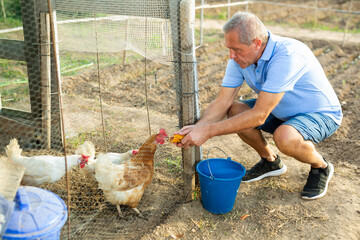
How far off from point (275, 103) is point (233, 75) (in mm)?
543

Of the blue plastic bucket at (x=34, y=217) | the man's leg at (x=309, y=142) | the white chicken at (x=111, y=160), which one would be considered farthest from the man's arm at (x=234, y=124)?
the blue plastic bucket at (x=34, y=217)

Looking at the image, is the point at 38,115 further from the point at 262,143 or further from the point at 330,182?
the point at 330,182

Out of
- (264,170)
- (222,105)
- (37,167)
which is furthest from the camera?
(264,170)

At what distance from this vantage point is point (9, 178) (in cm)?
179

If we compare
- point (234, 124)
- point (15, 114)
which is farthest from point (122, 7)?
point (15, 114)

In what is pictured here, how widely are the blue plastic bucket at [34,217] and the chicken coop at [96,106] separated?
0.18 metres

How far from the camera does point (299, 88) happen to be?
283 cm

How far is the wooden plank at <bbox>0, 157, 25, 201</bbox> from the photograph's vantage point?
173cm

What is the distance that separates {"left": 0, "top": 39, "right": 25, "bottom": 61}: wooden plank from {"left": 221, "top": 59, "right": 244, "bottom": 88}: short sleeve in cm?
216

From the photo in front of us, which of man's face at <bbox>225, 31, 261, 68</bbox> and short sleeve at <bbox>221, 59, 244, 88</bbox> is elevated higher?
man's face at <bbox>225, 31, 261, 68</bbox>

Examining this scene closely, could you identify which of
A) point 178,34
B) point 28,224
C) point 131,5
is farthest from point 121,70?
point 28,224

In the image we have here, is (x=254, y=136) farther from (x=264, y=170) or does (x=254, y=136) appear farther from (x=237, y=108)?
(x=264, y=170)

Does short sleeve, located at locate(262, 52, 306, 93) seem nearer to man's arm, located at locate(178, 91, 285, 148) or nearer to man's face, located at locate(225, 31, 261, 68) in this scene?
man's arm, located at locate(178, 91, 285, 148)

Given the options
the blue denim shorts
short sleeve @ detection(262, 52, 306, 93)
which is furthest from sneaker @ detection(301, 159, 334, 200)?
short sleeve @ detection(262, 52, 306, 93)
